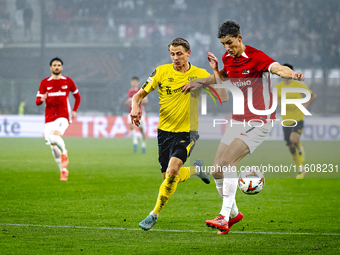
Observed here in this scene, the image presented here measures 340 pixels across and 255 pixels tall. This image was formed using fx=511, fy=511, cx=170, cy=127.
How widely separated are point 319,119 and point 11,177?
13320 mm

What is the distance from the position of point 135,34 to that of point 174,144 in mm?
25520

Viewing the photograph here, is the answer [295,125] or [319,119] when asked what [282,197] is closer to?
[295,125]

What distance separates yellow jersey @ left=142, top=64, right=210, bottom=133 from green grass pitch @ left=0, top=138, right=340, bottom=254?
107 cm

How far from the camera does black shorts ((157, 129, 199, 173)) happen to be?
5.37 meters

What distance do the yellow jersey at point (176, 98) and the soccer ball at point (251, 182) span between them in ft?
2.66

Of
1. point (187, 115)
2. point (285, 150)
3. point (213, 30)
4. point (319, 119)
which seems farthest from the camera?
point (213, 30)

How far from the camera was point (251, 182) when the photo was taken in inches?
204

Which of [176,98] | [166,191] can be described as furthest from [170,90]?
A: [166,191]

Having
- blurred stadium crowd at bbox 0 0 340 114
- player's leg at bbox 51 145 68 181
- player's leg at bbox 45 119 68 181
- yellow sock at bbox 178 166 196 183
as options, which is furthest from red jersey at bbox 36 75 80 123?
blurred stadium crowd at bbox 0 0 340 114

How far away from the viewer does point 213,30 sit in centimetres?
2905

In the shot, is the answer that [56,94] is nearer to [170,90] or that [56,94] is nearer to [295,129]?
[170,90]

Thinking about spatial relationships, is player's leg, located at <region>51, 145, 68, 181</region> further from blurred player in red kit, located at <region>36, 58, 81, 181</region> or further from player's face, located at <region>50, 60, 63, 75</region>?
player's face, located at <region>50, 60, 63, 75</region>

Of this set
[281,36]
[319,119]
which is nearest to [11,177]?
[319,119]

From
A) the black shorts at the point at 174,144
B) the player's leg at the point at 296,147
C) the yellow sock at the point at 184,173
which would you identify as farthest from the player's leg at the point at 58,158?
the player's leg at the point at 296,147
